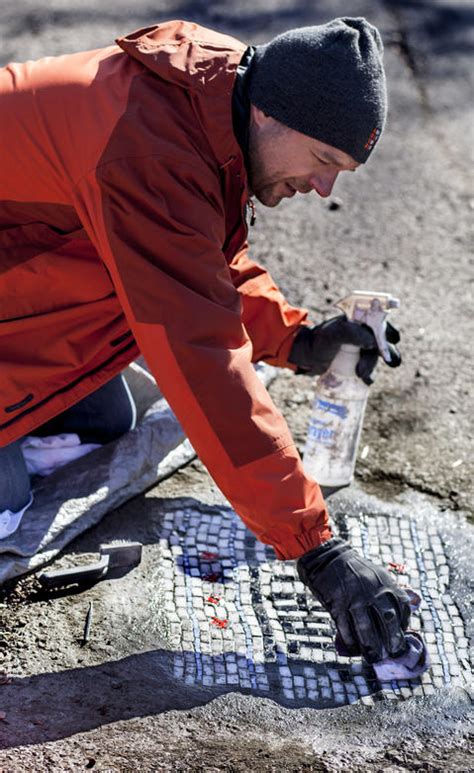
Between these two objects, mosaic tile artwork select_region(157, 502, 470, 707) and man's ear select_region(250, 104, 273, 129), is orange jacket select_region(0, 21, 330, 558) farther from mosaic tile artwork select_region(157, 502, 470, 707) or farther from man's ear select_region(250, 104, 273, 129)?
mosaic tile artwork select_region(157, 502, 470, 707)

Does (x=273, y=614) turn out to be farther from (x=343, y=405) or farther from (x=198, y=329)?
(x=198, y=329)

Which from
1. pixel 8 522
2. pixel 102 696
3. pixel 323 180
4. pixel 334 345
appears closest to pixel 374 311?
pixel 334 345

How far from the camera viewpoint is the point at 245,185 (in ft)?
9.25

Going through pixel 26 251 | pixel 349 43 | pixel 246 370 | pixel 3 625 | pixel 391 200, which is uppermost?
pixel 349 43

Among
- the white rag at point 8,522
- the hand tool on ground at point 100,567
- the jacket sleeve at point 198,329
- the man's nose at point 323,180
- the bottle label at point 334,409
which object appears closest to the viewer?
the jacket sleeve at point 198,329

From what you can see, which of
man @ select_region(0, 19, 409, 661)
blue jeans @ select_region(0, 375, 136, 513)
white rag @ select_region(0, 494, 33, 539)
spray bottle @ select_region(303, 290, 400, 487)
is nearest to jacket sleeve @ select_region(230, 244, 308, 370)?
spray bottle @ select_region(303, 290, 400, 487)

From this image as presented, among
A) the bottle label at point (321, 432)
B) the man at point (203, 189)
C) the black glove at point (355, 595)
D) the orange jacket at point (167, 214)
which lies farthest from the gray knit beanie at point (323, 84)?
the bottle label at point (321, 432)

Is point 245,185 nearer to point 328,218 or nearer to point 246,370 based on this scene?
point 246,370

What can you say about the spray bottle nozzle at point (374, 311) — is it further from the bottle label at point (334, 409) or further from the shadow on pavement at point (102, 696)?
the shadow on pavement at point (102, 696)

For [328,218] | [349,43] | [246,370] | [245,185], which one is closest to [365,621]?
[246,370]

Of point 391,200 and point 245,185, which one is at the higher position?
point 245,185

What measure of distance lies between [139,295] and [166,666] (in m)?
1.11

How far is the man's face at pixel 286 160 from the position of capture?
2.67 m

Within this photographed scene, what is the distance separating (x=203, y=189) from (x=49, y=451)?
1.37m
